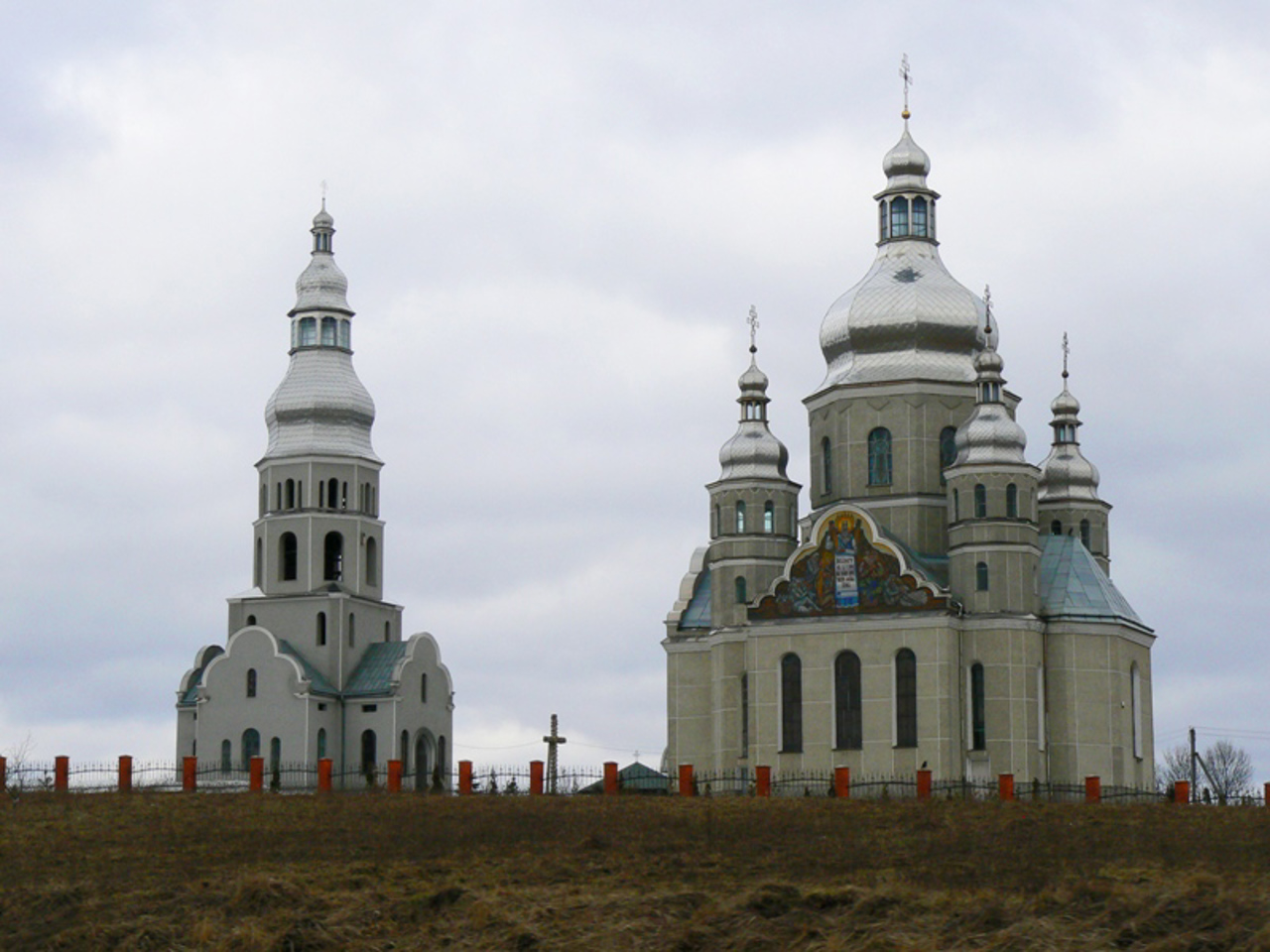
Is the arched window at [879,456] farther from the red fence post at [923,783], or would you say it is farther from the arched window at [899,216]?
the red fence post at [923,783]

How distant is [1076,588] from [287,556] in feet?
75.4

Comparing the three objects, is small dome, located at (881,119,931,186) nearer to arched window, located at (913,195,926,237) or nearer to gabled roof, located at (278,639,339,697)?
arched window, located at (913,195,926,237)

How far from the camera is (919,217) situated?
6119cm

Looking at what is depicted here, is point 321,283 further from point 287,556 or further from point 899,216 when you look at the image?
point 899,216

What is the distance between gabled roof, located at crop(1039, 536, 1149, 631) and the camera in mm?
54875

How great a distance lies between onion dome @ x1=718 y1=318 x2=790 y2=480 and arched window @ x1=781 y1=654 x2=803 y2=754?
528 centimetres

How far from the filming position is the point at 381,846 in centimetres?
3225

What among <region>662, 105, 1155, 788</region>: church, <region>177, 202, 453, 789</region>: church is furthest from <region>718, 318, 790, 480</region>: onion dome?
<region>177, 202, 453, 789</region>: church

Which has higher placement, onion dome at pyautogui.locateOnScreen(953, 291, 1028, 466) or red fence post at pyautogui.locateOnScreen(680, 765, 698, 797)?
onion dome at pyautogui.locateOnScreen(953, 291, 1028, 466)

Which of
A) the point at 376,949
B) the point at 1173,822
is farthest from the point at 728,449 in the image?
the point at 376,949

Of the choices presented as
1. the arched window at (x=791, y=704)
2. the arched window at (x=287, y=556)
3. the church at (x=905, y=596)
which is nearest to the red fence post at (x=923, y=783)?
the church at (x=905, y=596)

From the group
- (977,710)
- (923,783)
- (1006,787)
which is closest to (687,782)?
(923,783)

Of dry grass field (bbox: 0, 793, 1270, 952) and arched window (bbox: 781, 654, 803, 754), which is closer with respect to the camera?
dry grass field (bbox: 0, 793, 1270, 952)

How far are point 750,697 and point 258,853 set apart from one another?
79.6 feet
